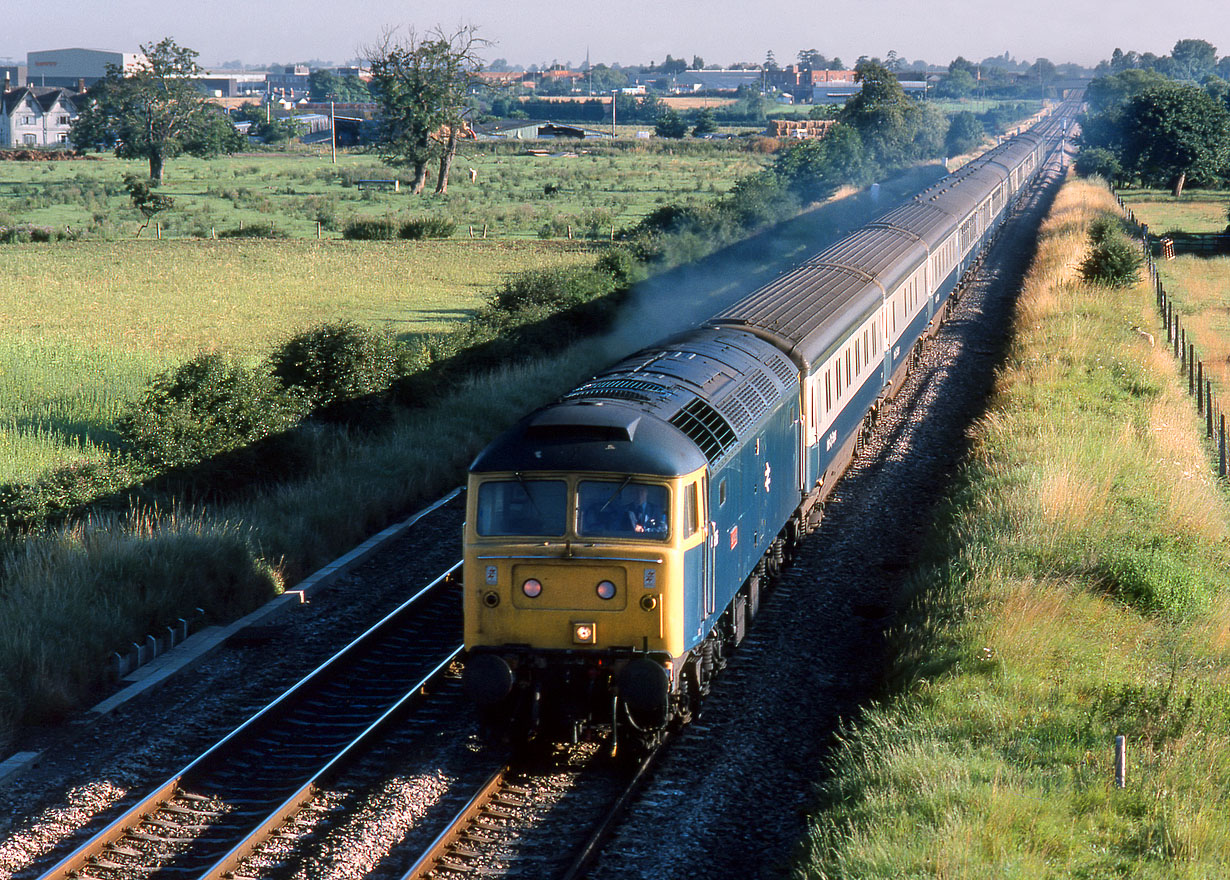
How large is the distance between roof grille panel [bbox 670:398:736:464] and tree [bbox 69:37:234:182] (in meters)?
88.9

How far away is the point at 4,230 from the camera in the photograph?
62.7 meters

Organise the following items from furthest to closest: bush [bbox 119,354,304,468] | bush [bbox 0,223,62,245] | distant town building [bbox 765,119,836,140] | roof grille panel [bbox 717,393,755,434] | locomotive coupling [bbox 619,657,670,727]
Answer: distant town building [bbox 765,119,836,140], bush [bbox 0,223,62,245], bush [bbox 119,354,304,468], roof grille panel [bbox 717,393,755,434], locomotive coupling [bbox 619,657,670,727]

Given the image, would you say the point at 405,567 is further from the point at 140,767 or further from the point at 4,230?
the point at 4,230

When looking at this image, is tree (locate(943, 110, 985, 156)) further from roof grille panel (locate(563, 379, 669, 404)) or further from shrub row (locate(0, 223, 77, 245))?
roof grille panel (locate(563, 379, 669, 404))

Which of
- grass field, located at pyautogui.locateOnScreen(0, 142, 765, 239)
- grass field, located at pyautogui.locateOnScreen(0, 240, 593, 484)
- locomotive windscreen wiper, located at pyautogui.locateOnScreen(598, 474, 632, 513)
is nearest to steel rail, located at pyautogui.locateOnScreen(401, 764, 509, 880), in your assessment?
locomotive windscreen wiper, located at pyautogui.locateOnScreen(598, 474, 632, 513)

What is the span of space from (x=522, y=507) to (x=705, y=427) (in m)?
1.95

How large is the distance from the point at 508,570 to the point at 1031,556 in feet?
21.2

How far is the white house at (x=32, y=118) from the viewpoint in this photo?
144500 mm

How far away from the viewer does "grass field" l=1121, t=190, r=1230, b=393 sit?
3341 cm

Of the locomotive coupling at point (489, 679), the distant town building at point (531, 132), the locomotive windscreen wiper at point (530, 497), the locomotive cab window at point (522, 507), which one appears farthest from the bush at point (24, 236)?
the distant town building at point (531, 132)

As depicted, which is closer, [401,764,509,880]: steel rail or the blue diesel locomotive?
[401,764,509,880]: steel rail

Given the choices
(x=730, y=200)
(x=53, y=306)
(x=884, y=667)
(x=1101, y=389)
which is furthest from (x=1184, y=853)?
(x=730, y=200)

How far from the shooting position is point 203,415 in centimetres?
1886

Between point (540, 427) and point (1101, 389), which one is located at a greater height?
point (540, 427)
